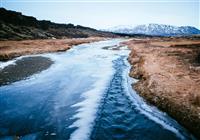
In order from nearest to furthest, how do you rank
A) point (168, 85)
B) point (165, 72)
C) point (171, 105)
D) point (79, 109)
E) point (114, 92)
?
point (171, 105) < point (79, 109) < point (168, 85) < point (114, 92) < point (165, 72)

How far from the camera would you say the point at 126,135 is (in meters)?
14.5

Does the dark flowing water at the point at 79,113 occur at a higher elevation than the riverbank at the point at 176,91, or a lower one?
lower

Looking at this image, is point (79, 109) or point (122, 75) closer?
point (79, 109)

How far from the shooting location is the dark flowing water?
14656 millimetres

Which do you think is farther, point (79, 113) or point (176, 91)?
point (176, 91)

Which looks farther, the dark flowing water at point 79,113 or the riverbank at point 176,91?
the riverbank at point 176,91

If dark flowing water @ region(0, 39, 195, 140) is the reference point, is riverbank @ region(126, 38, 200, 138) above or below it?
above

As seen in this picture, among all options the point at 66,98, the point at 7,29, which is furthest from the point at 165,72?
the point at 7,29

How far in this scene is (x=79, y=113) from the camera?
18312 millimetres

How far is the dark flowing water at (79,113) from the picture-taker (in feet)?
48.1

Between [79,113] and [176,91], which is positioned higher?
[176,91]

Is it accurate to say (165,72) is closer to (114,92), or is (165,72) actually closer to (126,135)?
(114,92)

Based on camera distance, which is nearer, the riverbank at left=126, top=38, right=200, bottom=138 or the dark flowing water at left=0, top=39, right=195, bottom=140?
the dark flowing water at left=0, top=39, right=195, bottom=140

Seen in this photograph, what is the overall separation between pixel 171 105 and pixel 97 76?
15.9 metres
